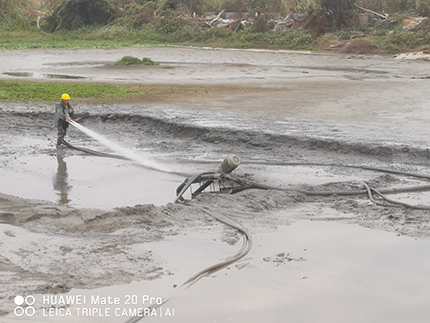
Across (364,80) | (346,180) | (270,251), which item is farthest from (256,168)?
(364,80)

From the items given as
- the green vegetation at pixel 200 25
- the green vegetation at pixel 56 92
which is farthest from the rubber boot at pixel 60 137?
the green vegetation at pixel 200 25

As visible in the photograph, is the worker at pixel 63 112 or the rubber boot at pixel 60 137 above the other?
the worker at pixel 63 112

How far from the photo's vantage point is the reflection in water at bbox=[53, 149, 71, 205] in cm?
909

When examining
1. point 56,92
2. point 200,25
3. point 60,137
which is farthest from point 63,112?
point 200,25

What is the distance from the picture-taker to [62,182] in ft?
32.8

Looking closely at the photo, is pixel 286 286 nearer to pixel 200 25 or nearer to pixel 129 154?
pixel 129 154

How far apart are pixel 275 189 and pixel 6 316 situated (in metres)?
4.76

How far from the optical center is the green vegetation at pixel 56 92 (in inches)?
685

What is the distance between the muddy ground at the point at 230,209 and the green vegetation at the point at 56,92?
44.8 inches

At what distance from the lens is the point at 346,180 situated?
9.72 m

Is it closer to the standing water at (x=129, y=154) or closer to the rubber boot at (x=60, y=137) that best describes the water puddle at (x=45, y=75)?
the standing water at (x=129, y=154)

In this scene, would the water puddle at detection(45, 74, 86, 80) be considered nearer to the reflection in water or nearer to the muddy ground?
the muddy ground

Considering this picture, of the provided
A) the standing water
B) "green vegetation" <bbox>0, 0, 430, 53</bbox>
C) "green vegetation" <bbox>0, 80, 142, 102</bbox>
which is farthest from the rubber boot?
"green vegetation" <bbox>0, 0, 430, 53</bbox>

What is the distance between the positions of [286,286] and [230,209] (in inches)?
95.4
